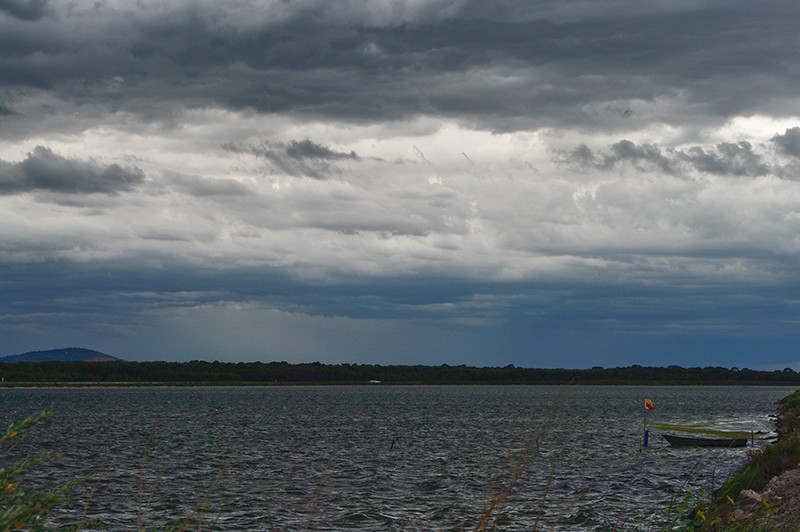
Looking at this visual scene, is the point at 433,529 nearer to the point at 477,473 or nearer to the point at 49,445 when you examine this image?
the point at 477,473

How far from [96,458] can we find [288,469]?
635 inches

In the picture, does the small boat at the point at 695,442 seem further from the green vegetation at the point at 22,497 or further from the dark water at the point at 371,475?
the green vegetation at the point at 22,497

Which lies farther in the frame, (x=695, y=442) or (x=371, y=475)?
(x=695, y=442)

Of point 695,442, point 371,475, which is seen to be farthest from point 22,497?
point 695,442

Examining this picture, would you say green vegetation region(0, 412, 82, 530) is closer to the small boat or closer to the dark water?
the dark water

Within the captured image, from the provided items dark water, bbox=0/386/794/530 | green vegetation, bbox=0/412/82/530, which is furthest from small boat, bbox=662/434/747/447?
green vegetation, bbox=0/412/82/530

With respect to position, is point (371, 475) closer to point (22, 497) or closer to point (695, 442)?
point (695, 442)

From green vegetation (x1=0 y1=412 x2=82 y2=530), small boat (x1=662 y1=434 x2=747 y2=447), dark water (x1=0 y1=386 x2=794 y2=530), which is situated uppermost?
green vegetation (x1=0 y1=412 x2=82 y2=530)

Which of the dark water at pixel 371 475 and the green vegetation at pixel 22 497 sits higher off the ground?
the green vegetation at pixel 22 497

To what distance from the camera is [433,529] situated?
3183 centimetres

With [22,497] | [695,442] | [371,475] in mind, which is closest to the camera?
[22,497]

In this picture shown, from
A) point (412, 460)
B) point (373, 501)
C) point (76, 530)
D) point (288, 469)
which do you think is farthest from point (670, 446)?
point (76, 530)

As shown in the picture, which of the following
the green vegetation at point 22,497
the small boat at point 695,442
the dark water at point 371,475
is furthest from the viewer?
the small boat at point 695,442

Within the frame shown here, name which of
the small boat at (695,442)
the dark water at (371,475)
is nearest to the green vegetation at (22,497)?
the dark water at (371,475)
